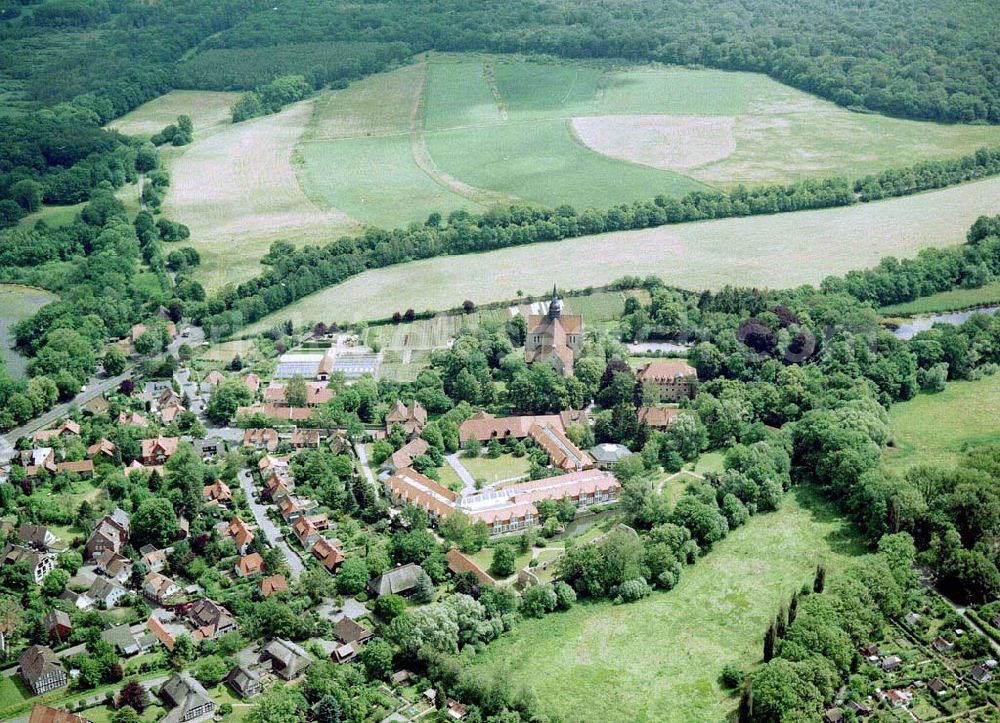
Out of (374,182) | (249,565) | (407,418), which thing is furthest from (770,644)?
(374,182)

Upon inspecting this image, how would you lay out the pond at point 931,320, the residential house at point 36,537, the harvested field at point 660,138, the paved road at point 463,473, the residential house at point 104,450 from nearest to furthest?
the residential house at point 36,537
the paved road at point 463,473
the residential house at point 104,450
the pond at point 931,320
the harvested field at point 660,138

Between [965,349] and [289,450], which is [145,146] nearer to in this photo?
[289,450]

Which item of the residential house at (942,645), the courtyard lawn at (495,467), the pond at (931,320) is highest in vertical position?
the pond at (931,320)

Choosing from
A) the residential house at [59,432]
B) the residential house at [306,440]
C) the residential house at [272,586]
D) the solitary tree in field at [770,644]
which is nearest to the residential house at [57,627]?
the residential house at [272,586]

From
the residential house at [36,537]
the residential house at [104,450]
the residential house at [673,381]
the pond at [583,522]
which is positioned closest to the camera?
the residential house at [36,537]

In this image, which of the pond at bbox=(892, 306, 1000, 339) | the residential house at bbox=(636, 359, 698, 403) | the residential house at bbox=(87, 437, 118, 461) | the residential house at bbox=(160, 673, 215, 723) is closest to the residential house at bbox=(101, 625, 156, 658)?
the residential house at bbox=(160, 673, 215, 723)

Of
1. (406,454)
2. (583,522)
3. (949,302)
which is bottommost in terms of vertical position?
(583,522)

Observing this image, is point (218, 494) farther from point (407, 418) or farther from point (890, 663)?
point (890, 663)

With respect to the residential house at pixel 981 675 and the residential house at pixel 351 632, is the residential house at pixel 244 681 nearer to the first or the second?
the residential house at pixel 351 632
